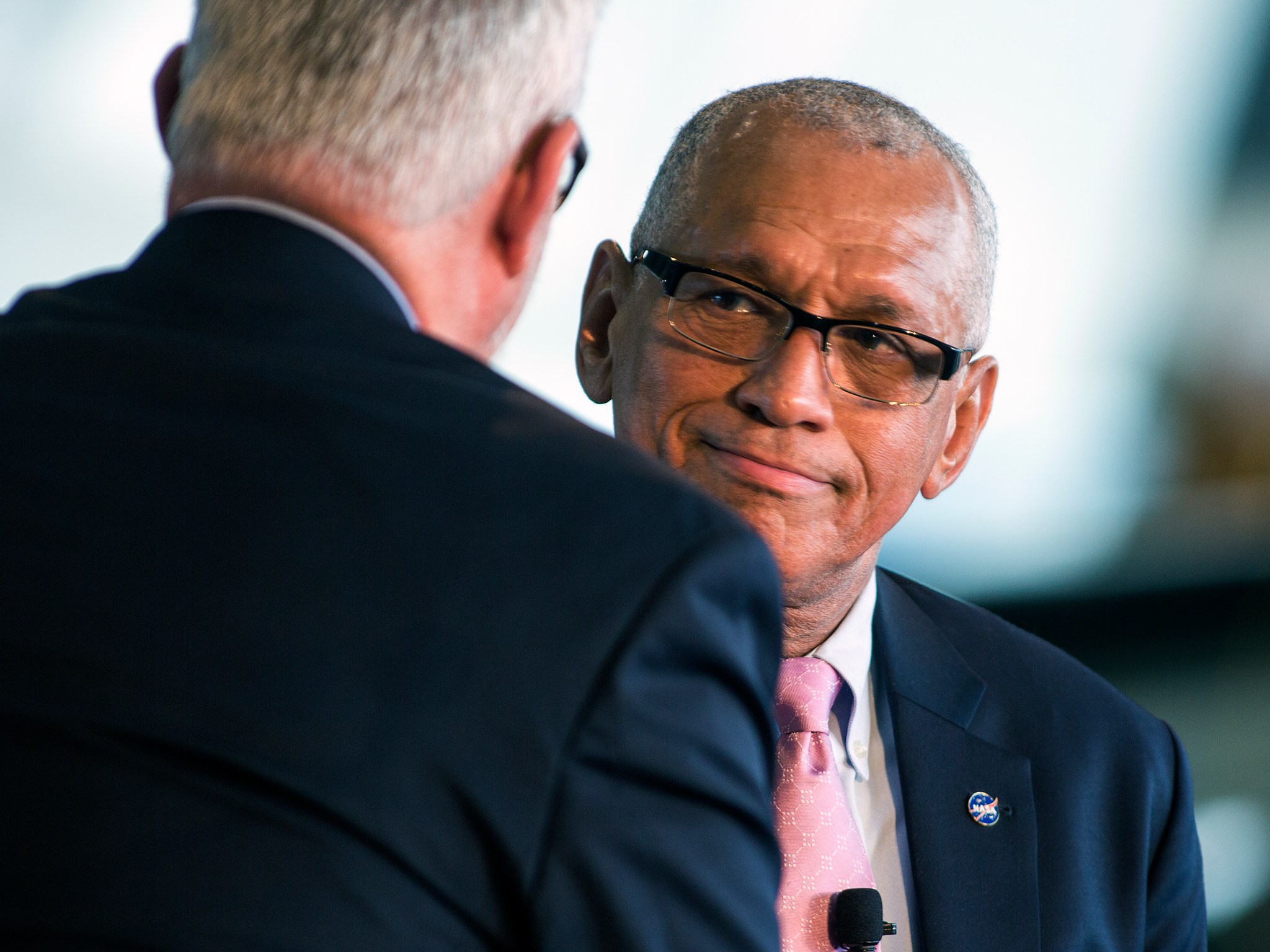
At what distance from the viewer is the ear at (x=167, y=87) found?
3.40 ft

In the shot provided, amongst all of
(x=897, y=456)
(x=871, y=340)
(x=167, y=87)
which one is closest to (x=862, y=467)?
(x=897, y=456)

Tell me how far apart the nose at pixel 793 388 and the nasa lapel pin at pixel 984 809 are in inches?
20.6

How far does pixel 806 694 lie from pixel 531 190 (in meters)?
0.86

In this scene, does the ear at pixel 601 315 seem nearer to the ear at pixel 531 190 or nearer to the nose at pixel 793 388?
the nose at pixel 793 388

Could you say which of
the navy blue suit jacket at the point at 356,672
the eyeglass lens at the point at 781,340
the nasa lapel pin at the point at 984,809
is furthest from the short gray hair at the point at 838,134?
the navy blue suit jacket at the point at 356,672

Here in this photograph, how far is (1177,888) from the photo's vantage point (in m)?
1.72

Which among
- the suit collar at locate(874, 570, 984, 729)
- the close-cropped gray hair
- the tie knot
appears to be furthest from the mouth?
the close-cropped gray hair

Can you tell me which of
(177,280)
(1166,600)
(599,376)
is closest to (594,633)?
(177,280)

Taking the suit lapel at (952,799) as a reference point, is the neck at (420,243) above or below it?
above

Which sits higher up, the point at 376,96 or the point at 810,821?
the point at 376,96

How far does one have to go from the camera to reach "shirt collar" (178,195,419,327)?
2.92 feet

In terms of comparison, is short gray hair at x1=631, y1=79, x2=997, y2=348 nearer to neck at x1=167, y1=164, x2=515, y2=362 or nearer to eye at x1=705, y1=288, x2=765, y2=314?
eye at x1=705, y1=288, x2=765, y2=314

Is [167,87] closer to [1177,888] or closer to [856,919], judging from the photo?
[856,919]

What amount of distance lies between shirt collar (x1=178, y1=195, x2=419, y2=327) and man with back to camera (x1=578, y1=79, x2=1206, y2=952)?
691mm
